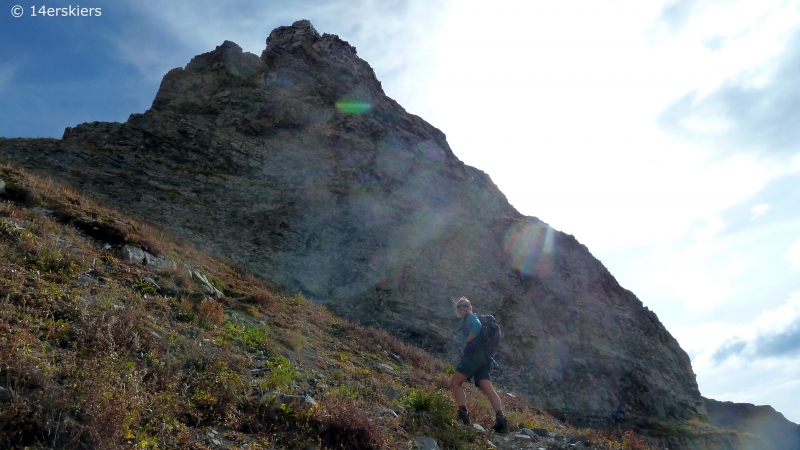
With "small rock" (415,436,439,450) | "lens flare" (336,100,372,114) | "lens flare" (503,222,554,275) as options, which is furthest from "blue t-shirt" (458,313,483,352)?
"lens flare" (336,100,372,114)

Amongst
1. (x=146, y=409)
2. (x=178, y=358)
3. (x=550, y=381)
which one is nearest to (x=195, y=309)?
(x=178, y=358)

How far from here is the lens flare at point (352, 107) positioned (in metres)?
34.7

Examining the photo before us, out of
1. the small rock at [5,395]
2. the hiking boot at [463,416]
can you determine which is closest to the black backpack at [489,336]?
the hiking boot at [463,416]

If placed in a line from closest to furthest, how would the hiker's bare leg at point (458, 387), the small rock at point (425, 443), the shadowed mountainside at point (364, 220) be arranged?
the small rock at point (425, 443)
the hiker's bare leg at point (458, 387)
the shadowed mountainside at point (364, 220)

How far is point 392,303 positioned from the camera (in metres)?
22.0

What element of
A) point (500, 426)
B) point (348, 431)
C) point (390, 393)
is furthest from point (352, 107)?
point (348, 431)

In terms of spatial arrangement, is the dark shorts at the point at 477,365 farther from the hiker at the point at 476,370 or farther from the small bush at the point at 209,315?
the small bush at the point at 209,315

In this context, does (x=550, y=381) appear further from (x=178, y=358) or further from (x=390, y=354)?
(x=178, y=358)

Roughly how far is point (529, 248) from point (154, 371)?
27243 mm

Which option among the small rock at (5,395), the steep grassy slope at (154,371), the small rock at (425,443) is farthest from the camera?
the small rock at (425,443)

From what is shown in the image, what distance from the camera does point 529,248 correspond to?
3084 centimetres

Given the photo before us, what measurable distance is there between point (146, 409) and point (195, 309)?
178 inches

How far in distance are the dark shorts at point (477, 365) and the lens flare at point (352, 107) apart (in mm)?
27936

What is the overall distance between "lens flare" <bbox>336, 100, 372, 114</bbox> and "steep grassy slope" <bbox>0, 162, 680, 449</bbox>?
79.1 ft
